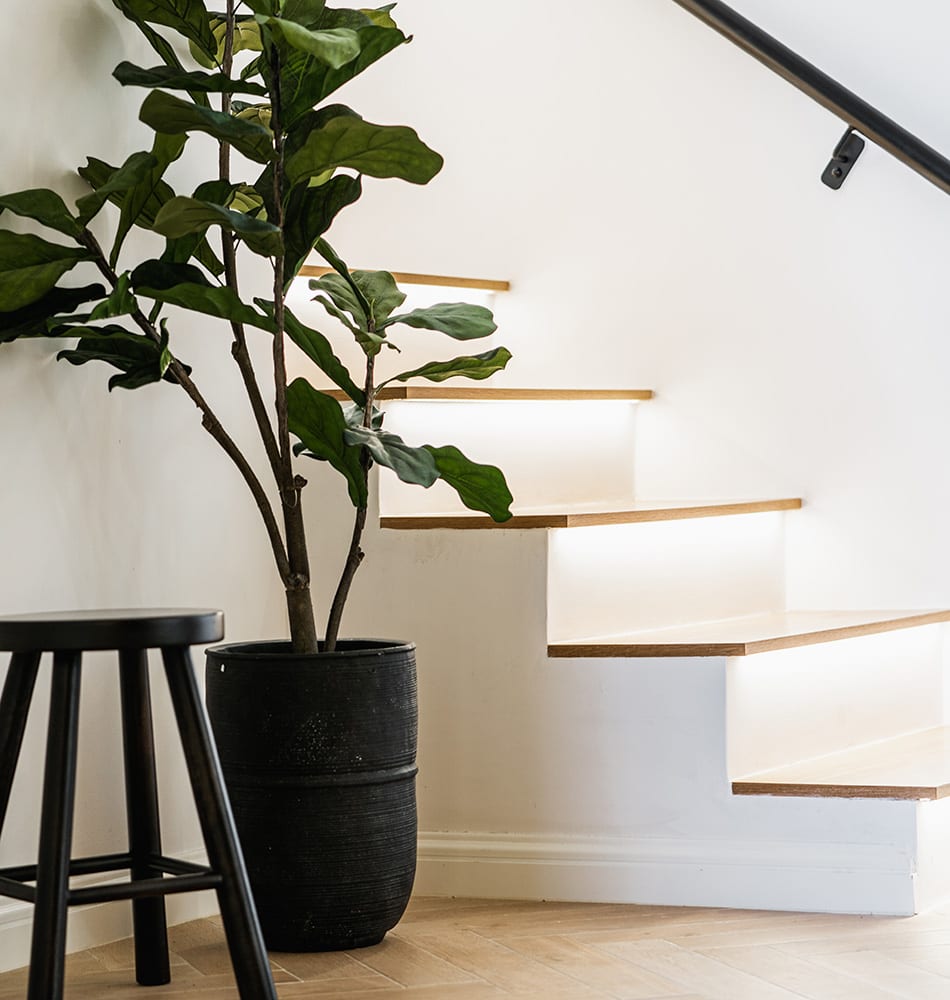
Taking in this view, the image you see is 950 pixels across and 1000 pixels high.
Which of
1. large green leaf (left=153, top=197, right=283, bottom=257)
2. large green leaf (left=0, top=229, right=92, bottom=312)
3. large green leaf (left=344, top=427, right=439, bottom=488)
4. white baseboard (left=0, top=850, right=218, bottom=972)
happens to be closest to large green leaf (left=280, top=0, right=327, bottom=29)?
large green leaf (left=153, top=197, right=283, bottom=257)

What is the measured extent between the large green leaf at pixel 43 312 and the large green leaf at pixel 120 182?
11 cm

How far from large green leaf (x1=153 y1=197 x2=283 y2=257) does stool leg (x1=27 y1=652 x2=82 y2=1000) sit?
23.2 inches

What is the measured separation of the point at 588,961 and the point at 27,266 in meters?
1.28

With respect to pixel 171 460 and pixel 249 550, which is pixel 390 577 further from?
pixel 171 460

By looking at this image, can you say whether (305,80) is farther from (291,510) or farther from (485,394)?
(485,394)

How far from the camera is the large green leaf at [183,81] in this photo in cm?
200

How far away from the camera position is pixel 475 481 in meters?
2.14

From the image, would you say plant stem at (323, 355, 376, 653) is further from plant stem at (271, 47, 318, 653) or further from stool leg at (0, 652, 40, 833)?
stool leg at (0, 652, 40, 833)

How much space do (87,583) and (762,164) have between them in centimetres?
179

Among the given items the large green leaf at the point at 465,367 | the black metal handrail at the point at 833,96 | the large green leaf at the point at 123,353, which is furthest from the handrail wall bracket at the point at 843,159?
the large green leaf at the point at 123,353

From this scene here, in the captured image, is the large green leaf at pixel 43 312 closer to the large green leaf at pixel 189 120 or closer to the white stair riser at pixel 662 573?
the large green leaf at pixel 189 120

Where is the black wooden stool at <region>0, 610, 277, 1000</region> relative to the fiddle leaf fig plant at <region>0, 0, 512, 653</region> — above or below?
below

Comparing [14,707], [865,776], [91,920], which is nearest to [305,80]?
[14,707]

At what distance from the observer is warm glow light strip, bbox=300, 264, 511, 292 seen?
274 centimetres
